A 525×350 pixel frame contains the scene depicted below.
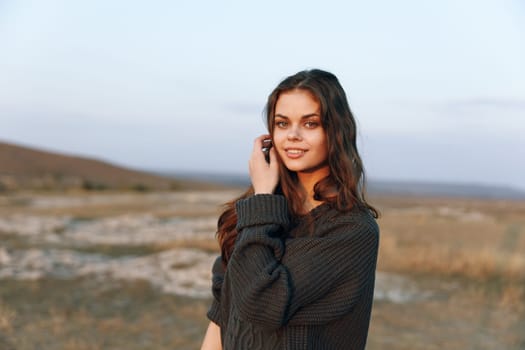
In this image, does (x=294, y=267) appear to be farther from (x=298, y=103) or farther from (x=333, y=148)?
(x=298, y=103)

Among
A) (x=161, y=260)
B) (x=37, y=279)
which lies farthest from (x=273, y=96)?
(x=161, y=260)

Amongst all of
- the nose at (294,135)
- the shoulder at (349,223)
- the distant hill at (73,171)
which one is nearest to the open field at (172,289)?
the shoulder at (349,223)

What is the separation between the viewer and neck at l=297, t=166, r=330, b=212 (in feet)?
6.51

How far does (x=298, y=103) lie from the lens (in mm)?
1883

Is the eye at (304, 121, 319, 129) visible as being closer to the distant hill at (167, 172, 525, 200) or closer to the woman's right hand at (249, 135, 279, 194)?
the woman's right hand at (249, 135, 279, 194)

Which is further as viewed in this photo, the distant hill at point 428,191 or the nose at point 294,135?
the distant hill at point 428,191

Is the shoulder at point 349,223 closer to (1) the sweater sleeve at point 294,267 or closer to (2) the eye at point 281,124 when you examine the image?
(1) the sweater sleeve at point 294,267

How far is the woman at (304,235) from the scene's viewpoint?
5.65ft

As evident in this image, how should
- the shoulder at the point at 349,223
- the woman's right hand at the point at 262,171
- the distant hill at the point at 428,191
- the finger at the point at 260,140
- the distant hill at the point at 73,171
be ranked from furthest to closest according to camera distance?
the distant hill at the point at 428,191 → the distant hill at the point at 73,171 → the finger at the point at 260,140 → the woman's right hand at the point at 262,171 → the shoulder at the point at 349,223

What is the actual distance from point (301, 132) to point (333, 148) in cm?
13

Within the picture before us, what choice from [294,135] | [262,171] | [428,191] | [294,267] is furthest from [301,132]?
[428,191]

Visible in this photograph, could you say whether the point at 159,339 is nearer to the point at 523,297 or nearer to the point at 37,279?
the point at 37,279

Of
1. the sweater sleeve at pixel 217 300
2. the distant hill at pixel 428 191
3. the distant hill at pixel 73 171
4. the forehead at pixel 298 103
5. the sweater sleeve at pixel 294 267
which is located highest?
the forehead at pixel 298 103

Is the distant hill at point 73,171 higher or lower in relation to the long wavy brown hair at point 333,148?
lower
